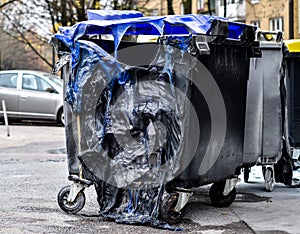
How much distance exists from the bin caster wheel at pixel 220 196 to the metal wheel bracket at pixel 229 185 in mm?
39

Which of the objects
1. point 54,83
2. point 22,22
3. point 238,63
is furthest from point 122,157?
point 22,22

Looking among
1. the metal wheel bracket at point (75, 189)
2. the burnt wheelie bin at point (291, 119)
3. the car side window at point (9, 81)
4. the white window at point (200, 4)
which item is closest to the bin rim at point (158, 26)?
the metal wheel bracket at point (75, 189)

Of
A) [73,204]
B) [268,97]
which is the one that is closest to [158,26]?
[73,204]

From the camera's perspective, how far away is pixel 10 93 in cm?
2100

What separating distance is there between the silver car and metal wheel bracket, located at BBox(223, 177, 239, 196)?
13539 millimetres

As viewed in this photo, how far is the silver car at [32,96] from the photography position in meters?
20.9

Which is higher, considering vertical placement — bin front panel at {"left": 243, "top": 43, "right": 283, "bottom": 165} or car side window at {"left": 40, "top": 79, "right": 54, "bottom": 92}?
bin front panel at {"left": 243, "top": 43, "right": 283, "bottom": 165}

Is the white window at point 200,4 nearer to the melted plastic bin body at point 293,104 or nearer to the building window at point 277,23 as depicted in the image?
the building window at point 277,23

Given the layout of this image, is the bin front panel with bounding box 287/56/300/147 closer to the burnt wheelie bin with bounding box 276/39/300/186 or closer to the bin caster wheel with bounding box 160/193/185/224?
the burnt wheelie bin with bounding box 276/39/300/186

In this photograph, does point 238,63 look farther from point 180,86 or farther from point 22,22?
point 22,22

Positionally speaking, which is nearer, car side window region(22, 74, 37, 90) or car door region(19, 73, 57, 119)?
car door region(19, 73, 57, 119)

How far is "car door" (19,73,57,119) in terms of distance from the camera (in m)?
20.9

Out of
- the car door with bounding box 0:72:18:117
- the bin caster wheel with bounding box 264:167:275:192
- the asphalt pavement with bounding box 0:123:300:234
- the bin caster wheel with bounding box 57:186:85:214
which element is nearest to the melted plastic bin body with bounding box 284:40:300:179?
the bin caster wheel with bounding box 264:167:275:192

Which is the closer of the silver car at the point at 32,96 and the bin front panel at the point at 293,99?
the bin front panel at the point at 293,99
